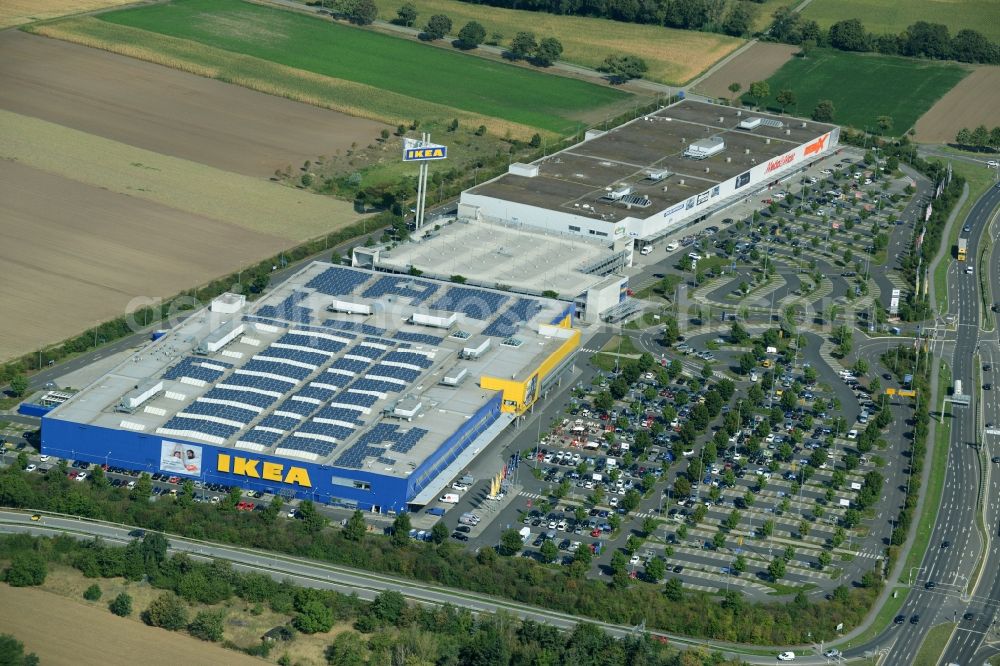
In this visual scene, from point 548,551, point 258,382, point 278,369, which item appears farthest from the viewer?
point 278,369

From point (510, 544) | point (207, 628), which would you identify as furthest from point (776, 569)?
point (207, 628)

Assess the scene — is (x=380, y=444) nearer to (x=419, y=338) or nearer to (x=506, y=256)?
(x=419, y=338)

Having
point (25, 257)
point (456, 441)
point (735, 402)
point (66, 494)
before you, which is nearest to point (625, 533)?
point (456, 441)

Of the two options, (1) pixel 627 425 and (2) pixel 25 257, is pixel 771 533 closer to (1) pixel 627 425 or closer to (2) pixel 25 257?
(1) pixel 627 425

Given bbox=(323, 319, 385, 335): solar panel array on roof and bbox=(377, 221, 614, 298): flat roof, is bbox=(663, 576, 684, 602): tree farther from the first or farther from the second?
bbox=(377, 221, 614, 298): flat roof

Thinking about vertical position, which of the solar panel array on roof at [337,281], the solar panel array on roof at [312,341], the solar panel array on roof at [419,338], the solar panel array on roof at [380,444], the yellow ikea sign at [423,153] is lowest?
the solar panel array on roof at [380,444]

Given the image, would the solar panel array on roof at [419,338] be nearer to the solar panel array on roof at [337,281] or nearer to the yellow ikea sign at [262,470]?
the solar panel array on roof at [337,281]

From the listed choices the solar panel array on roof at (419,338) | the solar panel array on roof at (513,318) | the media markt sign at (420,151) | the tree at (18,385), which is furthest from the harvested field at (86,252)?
the solar panel array on roof at (513,318)

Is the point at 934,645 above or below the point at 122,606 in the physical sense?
above
